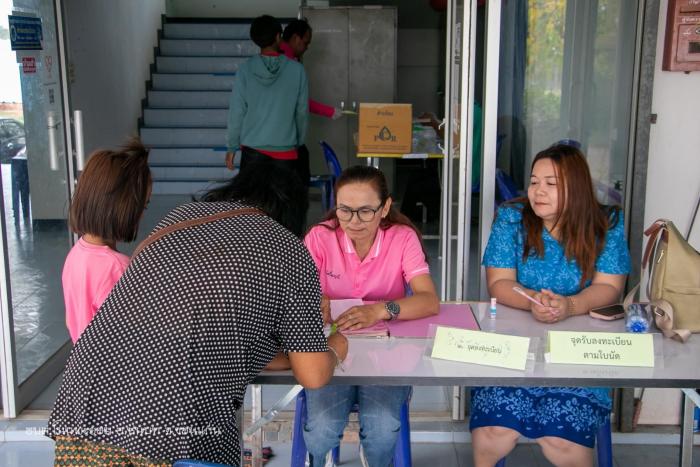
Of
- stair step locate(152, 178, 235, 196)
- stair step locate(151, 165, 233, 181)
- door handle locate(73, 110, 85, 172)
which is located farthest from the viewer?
stair step locate(151, 165, 233, 181)

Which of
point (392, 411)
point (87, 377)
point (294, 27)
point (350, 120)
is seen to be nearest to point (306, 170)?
point (294, 27)

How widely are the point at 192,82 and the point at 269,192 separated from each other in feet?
26.1

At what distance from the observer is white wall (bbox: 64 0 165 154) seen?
6.95 meters

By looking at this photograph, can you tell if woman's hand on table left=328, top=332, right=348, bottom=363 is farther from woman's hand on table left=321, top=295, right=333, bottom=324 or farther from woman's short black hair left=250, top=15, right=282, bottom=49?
woman's short black hair left=250, top=15, right=282, bottom=49

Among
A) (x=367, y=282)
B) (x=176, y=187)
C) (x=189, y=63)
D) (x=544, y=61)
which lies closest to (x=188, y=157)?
(x=176, y=187)

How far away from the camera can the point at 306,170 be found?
5.94 m

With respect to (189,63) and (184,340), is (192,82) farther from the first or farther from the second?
(184,340)

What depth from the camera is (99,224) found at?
7.07 feet

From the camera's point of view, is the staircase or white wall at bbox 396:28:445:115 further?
white wall at bbox 396:28:445:115

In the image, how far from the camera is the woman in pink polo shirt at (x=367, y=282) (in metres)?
2.32

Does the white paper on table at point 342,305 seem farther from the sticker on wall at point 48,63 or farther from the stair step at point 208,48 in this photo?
the stair step at point 208,48

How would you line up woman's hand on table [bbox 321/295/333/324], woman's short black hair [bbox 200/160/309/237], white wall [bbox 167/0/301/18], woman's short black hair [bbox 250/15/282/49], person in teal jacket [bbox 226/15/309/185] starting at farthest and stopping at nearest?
white wall [bbox 167/0/301/18] → person in teal jacket [bbox 226/15/309/185] → woman's short black hair [bbox 250/15/282/49] → woman's hand on table [bbox 321/295/333/324] → woman's short black hair [bbox 200/160/309/237]

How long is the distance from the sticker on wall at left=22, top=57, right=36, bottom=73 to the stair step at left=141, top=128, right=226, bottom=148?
5242 mm

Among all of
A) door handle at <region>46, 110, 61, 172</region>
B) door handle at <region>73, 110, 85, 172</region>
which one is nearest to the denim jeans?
door handle at <region>73, 110, 85, 172</region>
